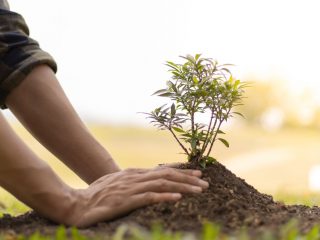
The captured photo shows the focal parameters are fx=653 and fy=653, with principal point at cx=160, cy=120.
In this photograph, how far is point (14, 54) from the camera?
3.05 metres

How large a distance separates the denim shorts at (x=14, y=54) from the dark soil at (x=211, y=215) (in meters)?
0.63

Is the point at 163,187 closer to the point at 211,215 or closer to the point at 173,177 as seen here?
the point at 173,177

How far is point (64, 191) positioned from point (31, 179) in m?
0.14

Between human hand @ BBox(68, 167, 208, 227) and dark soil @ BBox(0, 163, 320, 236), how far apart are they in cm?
3

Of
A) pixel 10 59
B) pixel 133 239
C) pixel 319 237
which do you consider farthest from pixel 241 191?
pixel 10 59

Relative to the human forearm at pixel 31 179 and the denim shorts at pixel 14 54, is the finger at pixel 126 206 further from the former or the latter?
the denim shorts at pixel 14 54

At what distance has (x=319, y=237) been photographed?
7.45ft

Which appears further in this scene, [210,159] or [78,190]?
[210,159]

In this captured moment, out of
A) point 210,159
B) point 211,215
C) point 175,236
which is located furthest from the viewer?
point 210,159

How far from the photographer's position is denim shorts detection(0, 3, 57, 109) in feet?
9.93

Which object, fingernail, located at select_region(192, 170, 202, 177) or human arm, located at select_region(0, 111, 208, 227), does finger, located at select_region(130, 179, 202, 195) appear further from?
fingernail, located at select_region(192, 170, 202, 177)

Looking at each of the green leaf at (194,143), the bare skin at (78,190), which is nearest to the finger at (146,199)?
the bare skin at (78,190)

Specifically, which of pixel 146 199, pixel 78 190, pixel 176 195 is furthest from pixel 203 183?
pixel 78 190

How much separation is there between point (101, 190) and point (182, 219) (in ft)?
1.32
